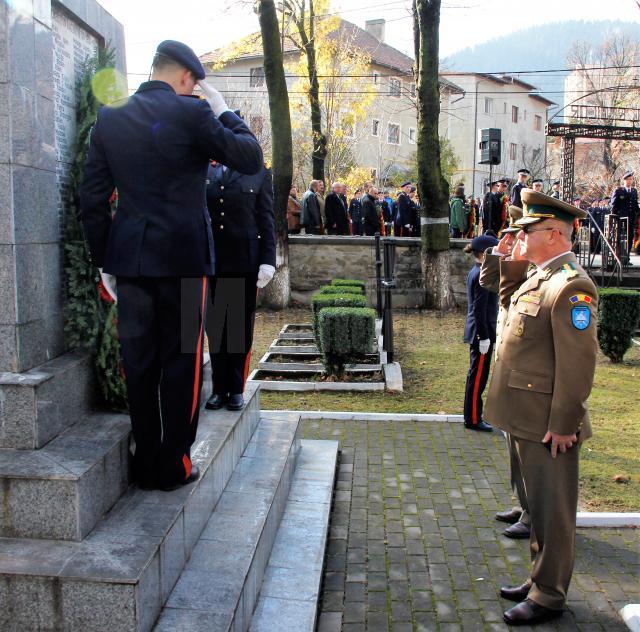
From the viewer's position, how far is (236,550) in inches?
140

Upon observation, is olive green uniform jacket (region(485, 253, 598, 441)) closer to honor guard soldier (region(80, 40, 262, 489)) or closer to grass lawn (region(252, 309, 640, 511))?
honor guard soldier (region(80, 40, 262, 489))

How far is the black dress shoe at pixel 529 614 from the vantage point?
367 centimetres

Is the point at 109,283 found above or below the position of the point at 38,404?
above

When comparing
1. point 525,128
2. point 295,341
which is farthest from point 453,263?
point 525,128

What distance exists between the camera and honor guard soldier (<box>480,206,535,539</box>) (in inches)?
169

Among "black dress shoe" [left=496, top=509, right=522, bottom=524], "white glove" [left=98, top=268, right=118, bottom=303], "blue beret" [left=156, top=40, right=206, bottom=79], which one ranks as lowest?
"black dress shoe" [left=496, top=509, right=522, bottom=524]

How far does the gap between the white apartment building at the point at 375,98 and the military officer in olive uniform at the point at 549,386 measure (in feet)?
104

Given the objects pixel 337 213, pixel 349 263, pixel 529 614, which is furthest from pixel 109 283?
pixel 337 213

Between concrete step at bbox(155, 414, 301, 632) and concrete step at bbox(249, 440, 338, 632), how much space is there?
0.07 meters

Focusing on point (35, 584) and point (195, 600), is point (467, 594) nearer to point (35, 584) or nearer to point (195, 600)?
point (195, 600)

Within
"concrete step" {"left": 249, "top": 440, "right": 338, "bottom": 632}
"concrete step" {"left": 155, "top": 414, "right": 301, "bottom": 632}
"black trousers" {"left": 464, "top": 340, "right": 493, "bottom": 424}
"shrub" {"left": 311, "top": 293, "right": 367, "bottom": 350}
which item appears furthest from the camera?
"shrub" {"left": 311, "top": 293, "right": 367, "bottom": 350}

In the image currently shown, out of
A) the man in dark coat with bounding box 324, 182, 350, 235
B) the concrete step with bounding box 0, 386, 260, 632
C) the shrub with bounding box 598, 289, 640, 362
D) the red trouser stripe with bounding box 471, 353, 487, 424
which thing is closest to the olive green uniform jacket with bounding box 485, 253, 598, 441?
the concrete step with bounding box 0, 386, 260, 632

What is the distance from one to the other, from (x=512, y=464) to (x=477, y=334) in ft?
8.60

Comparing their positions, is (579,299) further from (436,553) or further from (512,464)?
(436,553)
